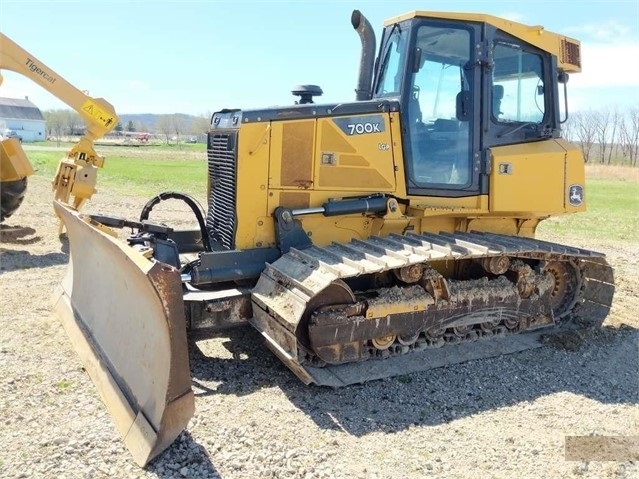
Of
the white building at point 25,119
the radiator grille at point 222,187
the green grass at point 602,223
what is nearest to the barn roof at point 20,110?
the white building at point 25,119

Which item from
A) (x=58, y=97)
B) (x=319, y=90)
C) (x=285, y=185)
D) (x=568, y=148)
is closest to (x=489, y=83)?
(x=568, y=148)

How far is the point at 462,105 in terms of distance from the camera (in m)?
6.00

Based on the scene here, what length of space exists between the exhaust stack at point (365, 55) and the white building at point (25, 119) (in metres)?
104

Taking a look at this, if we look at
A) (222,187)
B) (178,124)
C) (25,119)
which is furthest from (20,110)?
(222,187)

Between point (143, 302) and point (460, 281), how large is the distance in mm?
2943

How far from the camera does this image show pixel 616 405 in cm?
493

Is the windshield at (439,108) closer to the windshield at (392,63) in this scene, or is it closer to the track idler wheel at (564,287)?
the windshield at (392,63)

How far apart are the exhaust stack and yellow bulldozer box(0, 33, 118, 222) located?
5.10 m

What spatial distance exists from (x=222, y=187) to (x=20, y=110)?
113 m

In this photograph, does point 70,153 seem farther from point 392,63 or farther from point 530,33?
point 530,33

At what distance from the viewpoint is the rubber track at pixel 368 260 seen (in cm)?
480

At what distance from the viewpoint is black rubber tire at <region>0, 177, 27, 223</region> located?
33.8 ft

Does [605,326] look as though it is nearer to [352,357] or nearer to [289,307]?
Answer: [352,357]

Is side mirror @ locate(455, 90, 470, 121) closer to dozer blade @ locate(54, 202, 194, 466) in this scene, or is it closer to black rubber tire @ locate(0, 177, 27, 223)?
dozer blade @ locate(54, 202, 194, 466)
